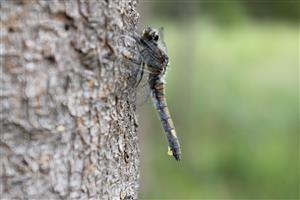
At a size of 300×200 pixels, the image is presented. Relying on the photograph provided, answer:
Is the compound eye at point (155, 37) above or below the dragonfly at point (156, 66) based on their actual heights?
above

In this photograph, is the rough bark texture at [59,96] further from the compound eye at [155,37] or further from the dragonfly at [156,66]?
the compound eye at [155,37]

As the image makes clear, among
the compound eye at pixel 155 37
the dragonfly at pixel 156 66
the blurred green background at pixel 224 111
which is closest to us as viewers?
the dragonfly at pixel 156 66

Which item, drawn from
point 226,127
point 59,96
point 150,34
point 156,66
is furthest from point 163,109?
point 226,127

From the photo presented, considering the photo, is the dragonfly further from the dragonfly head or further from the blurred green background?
the blurred green background

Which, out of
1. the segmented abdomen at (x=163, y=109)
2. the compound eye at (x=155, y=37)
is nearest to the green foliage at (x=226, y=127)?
the segmented abdomen at (x=163, y=109)

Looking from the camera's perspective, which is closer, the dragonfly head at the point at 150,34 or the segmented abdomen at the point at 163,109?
the dragonfly head at the point at 150,34

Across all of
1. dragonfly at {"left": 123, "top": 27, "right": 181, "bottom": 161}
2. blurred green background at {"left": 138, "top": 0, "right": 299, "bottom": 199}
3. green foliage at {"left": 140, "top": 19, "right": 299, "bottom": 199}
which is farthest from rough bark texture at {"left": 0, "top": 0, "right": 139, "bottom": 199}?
green foliage at {"left": 140, "top": 19, "right": 299, "bottom": 199}
